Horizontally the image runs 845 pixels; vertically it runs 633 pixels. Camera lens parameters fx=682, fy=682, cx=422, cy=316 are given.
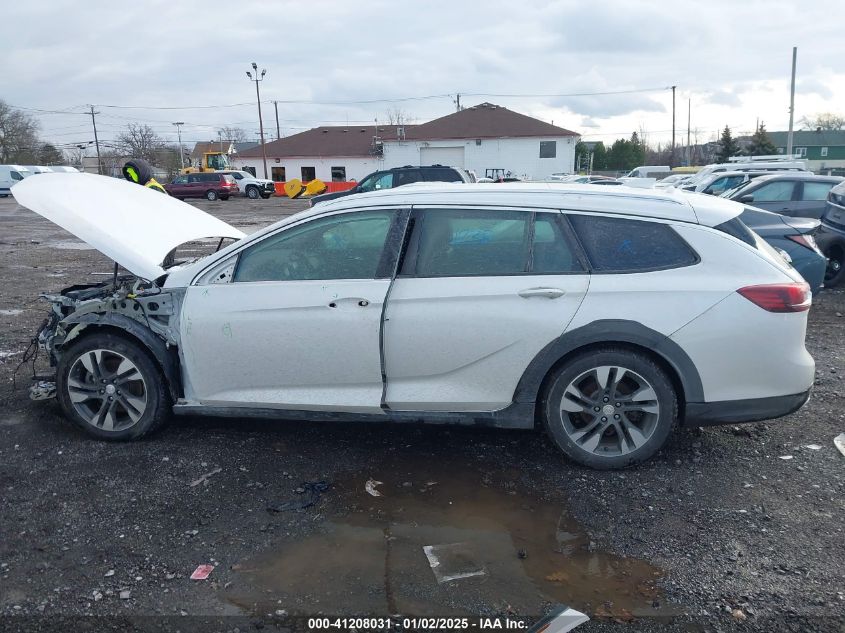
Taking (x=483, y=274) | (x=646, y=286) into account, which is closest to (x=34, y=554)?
(x=483, y=274)

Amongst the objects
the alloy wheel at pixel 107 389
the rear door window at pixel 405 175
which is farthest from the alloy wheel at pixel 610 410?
the rear door window at pixel 405 175

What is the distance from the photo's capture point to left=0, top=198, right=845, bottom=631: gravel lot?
2.89 metres

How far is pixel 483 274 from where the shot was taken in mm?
3990

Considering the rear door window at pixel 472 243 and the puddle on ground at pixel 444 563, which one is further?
the rear door window at pixel 472 243

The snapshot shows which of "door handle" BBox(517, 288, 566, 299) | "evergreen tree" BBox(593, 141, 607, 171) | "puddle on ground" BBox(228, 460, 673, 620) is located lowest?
"puddle on ground" BBox(228, 460, 673, 620)

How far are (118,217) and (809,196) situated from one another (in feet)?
38.6

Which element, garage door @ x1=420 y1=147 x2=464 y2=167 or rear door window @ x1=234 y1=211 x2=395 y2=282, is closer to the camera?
rear door window @ x1=234 y1=211 x2=395 y2=282

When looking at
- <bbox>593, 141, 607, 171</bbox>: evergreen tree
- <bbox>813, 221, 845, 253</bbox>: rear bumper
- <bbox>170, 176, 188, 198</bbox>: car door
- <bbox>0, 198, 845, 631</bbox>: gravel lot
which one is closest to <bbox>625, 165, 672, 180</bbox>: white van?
<bbox>593, 141, 607, 171</bbox>: evergreen tree

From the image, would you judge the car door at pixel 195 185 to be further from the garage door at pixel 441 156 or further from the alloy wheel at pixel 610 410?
the alloy wheel at pixel 610 410

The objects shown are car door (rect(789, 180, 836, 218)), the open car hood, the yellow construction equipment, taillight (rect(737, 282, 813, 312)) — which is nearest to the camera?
taillight (rect(737, 282, 813, 312))

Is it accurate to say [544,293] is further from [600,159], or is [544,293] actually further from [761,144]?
[600,159]

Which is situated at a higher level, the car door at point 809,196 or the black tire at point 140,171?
the black tire at point 140,171

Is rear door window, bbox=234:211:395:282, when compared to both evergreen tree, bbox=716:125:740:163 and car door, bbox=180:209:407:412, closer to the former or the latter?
car door, bbox=180:209:407:412

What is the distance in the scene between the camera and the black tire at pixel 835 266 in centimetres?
969
